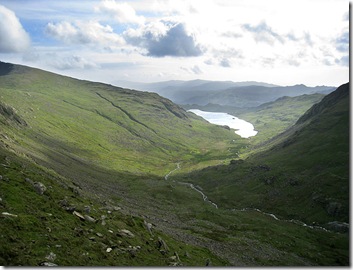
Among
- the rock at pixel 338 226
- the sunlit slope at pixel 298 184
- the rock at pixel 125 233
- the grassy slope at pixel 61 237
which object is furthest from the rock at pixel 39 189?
the sunlit slope at pixel 298 184

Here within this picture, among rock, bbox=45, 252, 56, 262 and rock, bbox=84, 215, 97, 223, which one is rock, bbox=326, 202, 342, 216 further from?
rock, bbox=45, 252, 56, 262

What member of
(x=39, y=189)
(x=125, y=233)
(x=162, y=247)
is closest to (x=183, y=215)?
(x=162, y=247)

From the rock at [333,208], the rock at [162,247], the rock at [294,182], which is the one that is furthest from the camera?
the rock at [294,182]

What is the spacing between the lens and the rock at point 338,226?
105188 millimetres

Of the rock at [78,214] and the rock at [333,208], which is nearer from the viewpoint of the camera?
the rock at [78,214]

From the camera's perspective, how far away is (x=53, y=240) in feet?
129

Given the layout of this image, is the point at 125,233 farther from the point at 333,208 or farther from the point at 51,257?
the point at 333,208

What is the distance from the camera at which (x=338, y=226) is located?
106938 millimetres

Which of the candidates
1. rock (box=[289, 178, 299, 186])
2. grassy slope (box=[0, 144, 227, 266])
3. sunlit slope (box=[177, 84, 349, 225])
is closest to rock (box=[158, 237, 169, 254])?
grassy slope (box=[0, 144, 227, 266])

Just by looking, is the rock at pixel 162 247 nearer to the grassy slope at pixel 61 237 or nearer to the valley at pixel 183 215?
the valley at pixel 183 215

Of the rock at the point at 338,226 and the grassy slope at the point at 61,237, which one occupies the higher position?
the grassy slope at the point at 61,237

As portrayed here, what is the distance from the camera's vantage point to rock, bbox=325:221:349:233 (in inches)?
4141

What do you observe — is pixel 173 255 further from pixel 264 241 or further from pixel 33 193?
pixel 264 241

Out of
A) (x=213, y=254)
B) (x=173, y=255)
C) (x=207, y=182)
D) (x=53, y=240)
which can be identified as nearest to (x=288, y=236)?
(x=213, y=254)
